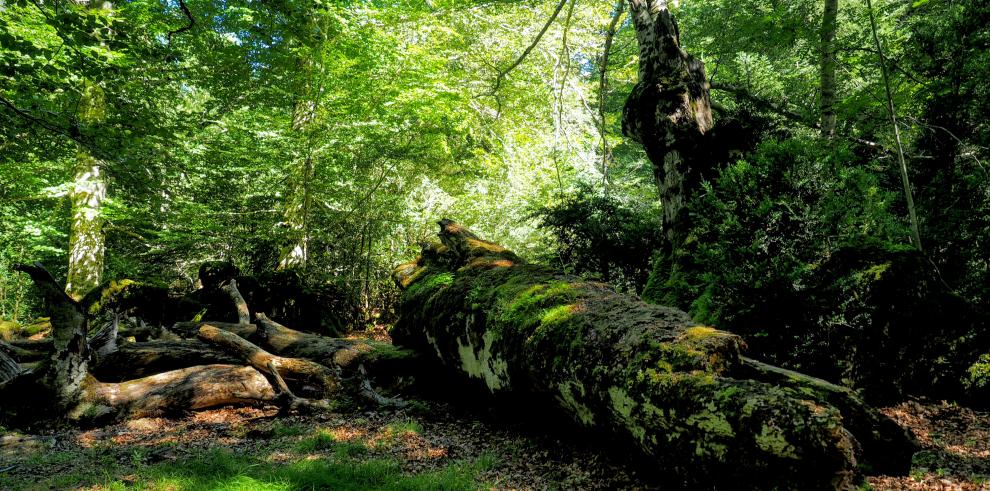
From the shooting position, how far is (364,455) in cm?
445

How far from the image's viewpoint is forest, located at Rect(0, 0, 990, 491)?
139 inches

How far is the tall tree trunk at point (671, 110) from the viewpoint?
6.69 meters

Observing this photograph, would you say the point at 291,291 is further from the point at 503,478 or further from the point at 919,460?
the point at 919,460

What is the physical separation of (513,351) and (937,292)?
439 cm

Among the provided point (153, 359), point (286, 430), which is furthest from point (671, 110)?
point (153, 359)

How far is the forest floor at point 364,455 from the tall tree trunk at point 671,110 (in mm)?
3244

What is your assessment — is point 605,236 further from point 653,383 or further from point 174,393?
point 174,393

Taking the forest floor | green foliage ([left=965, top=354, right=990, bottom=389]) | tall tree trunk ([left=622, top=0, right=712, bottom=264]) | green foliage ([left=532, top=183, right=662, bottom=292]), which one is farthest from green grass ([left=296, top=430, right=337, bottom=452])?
green foliage ([left=965, top=354, right=990, bottom=389])

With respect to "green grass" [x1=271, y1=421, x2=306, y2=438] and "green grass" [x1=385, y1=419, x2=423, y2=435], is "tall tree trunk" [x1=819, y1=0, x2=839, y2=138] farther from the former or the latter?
"green grass" [x1=271, y1=421, x2=306, y2=438]

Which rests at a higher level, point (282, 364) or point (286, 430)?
point (282, 364)

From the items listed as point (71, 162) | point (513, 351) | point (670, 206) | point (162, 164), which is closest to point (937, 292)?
point (670, 206)

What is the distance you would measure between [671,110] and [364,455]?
18.4ft

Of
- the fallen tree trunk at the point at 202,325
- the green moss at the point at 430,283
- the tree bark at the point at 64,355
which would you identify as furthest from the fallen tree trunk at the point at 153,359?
the green moss at the point at 430,283

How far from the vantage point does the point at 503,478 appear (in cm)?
391
